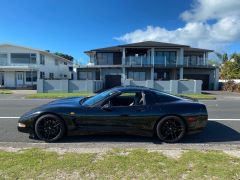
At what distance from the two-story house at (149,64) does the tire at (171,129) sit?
2366cm

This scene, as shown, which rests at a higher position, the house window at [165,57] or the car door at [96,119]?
the house window at [165,57]

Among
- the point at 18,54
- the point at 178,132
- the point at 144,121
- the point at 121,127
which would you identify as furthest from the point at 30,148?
the point at 18,54

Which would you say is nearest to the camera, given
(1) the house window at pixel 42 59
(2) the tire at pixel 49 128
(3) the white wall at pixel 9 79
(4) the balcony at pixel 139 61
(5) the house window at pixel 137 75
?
(2) the tire at pixel 49 128

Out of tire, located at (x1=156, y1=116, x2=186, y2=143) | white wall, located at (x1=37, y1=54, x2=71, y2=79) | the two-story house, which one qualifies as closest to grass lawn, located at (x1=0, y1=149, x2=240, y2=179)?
tire, located at (x1=156, y1=116, x2=186, y2=143)

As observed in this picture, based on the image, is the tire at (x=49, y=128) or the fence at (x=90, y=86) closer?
the tire at (x=49, y=128)

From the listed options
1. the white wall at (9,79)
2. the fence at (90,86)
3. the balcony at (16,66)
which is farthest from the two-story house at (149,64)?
the white wall at (9,79)

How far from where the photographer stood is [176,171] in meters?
3.78

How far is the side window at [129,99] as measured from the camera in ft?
19.6

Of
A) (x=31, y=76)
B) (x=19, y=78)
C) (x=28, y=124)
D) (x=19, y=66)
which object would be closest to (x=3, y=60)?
(x=19, y=66)

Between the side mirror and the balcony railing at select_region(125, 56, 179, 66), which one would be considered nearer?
the side mirror

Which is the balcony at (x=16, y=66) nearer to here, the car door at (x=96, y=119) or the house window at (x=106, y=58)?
the house window at (x=106, y=58)

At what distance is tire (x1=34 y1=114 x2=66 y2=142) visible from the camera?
5605mm

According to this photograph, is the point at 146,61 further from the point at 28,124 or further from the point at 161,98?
the point at 28,124

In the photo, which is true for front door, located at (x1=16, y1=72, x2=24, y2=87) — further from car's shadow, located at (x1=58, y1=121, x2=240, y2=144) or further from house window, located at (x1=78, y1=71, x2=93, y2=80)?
car's shadow, located at (x1=58, y1=121, x2=240, y2=144)
